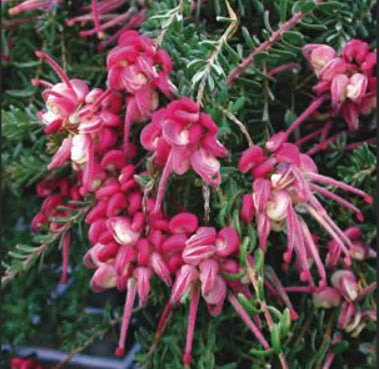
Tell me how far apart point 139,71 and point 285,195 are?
146 millimetres

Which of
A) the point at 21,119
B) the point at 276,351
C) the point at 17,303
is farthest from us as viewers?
the point at 17,303

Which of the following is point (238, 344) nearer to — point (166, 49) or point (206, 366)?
point (206, 366)

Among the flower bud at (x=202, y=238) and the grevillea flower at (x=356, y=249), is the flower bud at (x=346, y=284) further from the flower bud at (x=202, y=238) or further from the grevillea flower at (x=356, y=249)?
the flower bud at (x=202, y=238)

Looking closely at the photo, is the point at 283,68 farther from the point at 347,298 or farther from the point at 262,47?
the point at 347,298

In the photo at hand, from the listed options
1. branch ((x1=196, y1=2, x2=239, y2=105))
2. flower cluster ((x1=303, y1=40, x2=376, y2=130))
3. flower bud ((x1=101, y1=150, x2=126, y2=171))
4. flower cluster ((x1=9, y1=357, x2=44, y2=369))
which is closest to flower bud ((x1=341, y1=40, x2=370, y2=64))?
flower cluster ((x1=303, y1=40, x2=376, y2=130))

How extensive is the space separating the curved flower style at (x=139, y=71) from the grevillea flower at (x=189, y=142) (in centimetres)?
4

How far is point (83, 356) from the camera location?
0.91 meters

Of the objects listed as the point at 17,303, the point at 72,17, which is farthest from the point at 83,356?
the point at 72,17

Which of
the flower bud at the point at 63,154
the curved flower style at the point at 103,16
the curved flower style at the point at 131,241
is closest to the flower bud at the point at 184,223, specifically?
the curved flower style at the point at 131,241

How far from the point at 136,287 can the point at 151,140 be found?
0.37ft

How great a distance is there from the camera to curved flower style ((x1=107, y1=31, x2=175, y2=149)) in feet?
1.85

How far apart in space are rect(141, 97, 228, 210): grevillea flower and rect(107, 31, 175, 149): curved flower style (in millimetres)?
40

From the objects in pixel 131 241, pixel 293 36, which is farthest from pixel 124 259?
pixel 293 36

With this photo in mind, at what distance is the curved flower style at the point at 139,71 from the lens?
56cm
